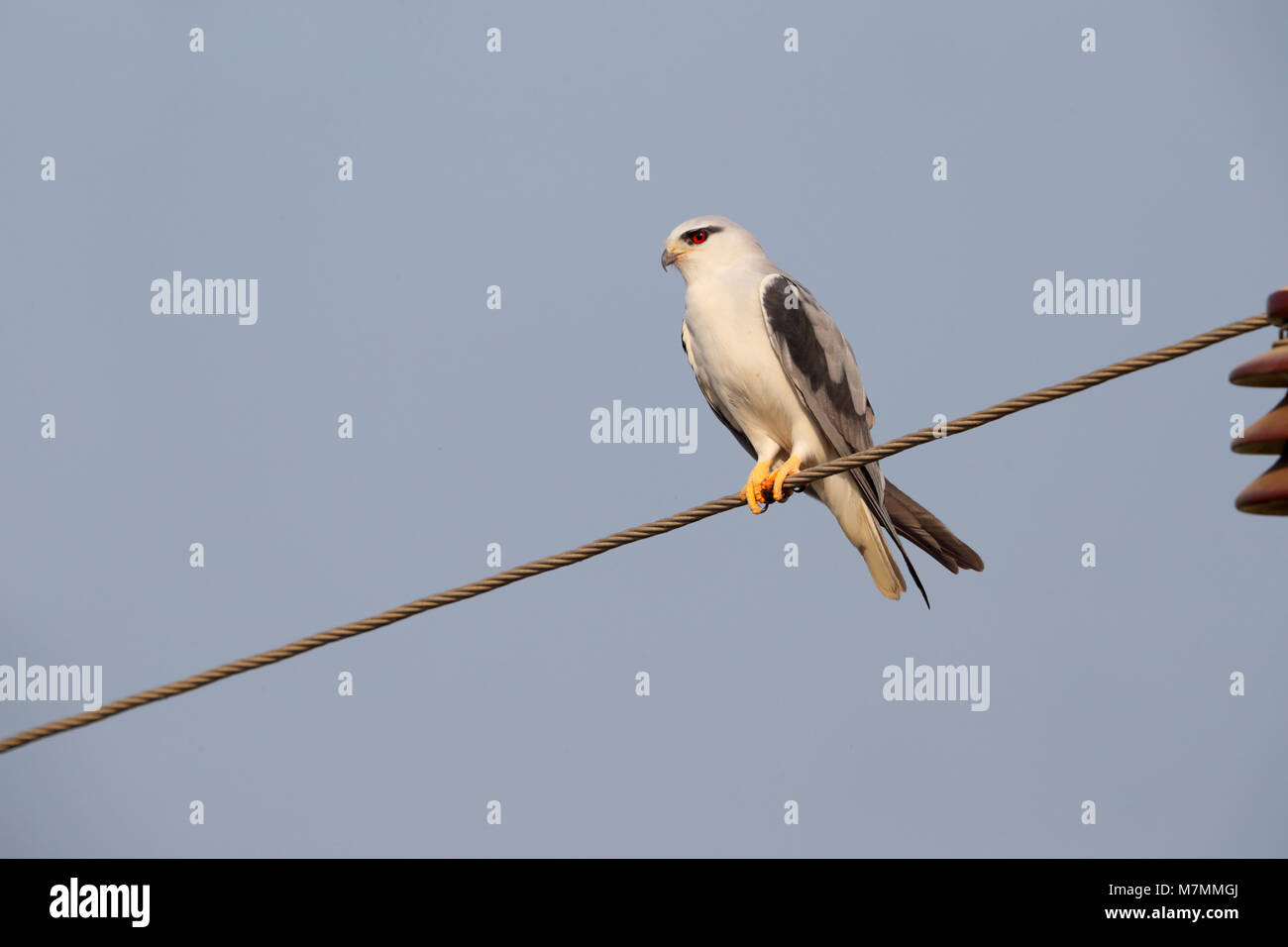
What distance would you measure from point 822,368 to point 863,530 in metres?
0.94

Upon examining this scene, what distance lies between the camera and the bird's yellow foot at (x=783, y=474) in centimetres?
599

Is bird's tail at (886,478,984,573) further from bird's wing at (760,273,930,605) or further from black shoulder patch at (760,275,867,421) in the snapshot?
black shoulder patch at (760,275,867,421)

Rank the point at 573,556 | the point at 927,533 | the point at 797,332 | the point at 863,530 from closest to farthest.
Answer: the point at 573,556 → the point at 927,533 → the point at 797,332 → the point at 863,530

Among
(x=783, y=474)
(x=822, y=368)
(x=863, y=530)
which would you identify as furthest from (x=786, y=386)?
(x=863, y=530)

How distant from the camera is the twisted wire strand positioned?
358 cm

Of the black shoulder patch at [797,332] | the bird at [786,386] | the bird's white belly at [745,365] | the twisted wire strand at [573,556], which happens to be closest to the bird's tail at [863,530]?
the bird at [786,386]

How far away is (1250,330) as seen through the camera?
3646 mm

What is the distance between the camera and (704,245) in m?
6.87

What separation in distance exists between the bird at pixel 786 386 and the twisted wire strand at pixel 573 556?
193 cm

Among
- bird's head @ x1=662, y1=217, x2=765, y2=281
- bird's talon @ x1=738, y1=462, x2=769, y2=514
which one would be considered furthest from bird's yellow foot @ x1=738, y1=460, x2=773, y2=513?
bird's head @ x1=662, y1=217, x2=765, y2=281

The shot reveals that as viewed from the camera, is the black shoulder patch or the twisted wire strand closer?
the twisted wire strand

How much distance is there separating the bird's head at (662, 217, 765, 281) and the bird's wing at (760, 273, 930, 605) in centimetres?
38

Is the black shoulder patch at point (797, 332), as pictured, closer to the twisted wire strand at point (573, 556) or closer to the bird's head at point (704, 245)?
the bird's head at point (704, 245)

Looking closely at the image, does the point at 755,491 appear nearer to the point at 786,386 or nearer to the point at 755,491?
the point at 755,491
